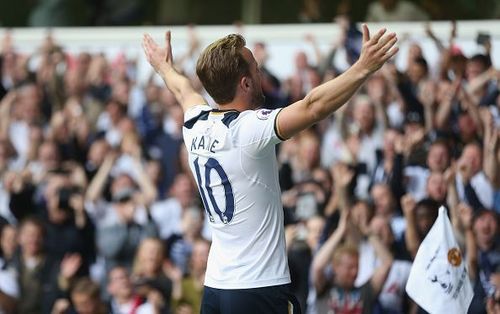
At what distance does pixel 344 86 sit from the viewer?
534 centimetres

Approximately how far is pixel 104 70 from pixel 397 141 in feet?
14.1

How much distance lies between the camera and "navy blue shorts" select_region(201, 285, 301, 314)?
574cm

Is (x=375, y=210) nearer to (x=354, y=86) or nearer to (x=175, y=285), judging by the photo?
(x=175, y=285)

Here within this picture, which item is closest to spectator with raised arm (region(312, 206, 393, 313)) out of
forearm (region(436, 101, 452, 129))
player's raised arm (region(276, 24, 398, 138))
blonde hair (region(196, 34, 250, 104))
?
forearm (region(436, 101, 452, 129))

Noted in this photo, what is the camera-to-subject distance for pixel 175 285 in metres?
10.0

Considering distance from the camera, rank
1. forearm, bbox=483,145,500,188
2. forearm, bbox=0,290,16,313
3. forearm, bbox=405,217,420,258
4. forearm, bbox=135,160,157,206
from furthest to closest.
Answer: forearm, bbox=135,160,157,206 < forearm, bbox=0,290,16,313 < forearm, bbox=483,145,500,188 < forearm, bbox=405,217,420,258

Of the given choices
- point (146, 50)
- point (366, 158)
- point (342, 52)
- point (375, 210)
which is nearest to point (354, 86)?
point (146, 50)

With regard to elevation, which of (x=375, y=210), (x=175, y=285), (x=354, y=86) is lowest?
(x=175, y=285)

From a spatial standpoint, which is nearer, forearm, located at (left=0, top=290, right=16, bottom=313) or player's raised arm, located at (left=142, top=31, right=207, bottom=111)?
player's raised arm, located at (left=142, top=31, right=207, bottom=111)

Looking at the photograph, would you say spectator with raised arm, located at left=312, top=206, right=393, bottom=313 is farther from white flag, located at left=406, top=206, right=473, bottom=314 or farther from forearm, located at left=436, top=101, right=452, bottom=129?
white flag, located at left=406, top=206, right=473, bottom=314

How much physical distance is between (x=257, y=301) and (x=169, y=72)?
1523 mm

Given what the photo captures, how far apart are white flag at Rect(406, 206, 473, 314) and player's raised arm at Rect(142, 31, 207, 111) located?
1.67 metres

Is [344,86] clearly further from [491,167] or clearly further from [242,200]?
[491,167]

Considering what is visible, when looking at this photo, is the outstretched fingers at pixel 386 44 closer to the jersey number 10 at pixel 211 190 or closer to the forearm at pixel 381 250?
the jersey number 10 at pixel 211 190
